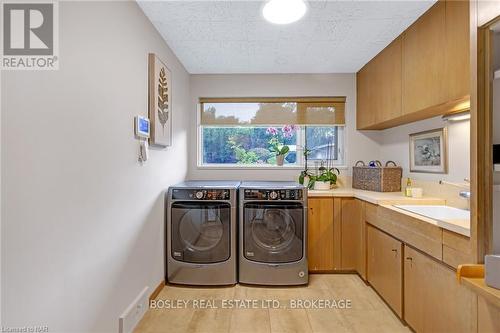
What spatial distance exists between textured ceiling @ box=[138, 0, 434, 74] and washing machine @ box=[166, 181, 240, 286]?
4.53 ft

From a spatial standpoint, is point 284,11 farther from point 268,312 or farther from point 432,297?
point 268,312

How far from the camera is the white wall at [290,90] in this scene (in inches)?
132

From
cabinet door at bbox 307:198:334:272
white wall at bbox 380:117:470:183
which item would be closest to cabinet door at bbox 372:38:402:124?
white wall at bbox 380:117:470:183

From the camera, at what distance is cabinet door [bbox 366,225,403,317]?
1969 mm

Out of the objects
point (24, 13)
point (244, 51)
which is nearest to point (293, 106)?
point (244, 51)

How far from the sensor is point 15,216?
96 cm

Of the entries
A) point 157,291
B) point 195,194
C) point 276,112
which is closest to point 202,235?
point 195,194

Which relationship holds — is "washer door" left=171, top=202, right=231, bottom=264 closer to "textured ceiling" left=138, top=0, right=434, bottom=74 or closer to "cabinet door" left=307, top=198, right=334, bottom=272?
"cabinet door" left=307, top=198, right=334, bottom=272

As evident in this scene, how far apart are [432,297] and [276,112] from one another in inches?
97.2

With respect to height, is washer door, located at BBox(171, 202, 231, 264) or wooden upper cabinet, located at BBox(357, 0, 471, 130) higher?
wooden upper cabinet, located at BBox(357, 0, 471, 130)

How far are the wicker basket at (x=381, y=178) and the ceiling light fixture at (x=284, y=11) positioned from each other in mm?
1789

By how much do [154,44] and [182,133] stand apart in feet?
3.57

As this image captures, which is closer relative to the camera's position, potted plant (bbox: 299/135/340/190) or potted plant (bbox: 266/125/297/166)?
potted plant (bbox: 299/135/340/190)

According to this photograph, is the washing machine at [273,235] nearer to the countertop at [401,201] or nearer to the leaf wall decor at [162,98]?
the countertop at [401,201]
